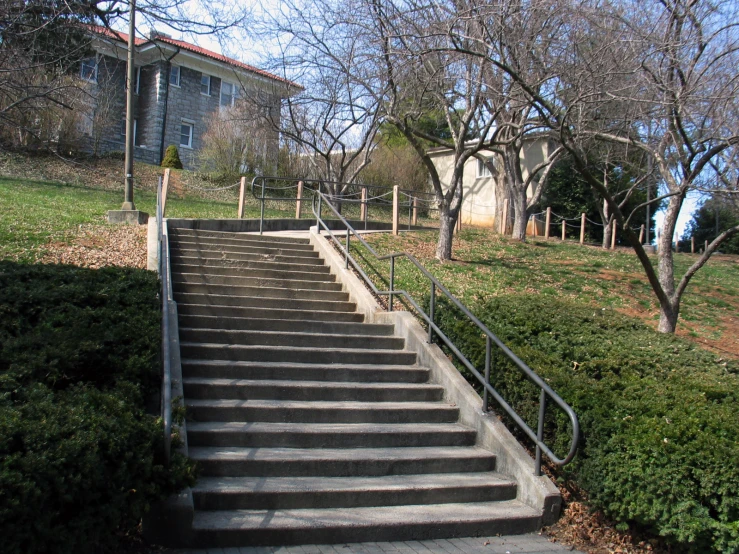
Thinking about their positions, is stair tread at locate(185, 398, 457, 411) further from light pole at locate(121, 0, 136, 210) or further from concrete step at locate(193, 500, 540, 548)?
light pole at locate(121, 0, 136, 210)

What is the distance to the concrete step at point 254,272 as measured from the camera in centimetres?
917

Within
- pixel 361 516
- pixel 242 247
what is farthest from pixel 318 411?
pixel 242 247

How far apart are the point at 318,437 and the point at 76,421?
2.26 metres

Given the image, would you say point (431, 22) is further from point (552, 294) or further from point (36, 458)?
point (36, 458)

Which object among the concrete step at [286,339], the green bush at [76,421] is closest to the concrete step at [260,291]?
the concrete step at [286,339]

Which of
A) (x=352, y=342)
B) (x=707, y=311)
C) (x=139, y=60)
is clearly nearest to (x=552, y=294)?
(x=707, y=311)

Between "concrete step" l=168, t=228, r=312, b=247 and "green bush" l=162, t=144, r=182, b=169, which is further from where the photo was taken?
"green bush" l=162, t=144, r=182, b=169

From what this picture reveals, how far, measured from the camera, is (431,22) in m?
9.65

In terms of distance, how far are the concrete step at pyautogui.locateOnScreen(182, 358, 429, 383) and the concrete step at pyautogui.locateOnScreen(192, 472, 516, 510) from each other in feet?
5.12

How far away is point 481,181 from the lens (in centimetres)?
3033

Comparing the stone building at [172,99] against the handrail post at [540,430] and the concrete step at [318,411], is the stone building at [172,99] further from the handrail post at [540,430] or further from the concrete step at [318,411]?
the handrail post at [540,430]

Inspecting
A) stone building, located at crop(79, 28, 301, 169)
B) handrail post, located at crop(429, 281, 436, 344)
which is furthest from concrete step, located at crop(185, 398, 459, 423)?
stone building, located at crop(79, 28, 301, 169)

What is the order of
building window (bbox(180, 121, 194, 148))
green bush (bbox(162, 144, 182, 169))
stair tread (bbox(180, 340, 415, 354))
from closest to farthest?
1. stair tread (bbox(180, 340, 415, 354))
2. green bush (bbox(162, 144, 182, 169))
3. building window (bbox(180, 121, 194, 148))

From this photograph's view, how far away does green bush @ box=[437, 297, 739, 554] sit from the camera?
4.32 metres
